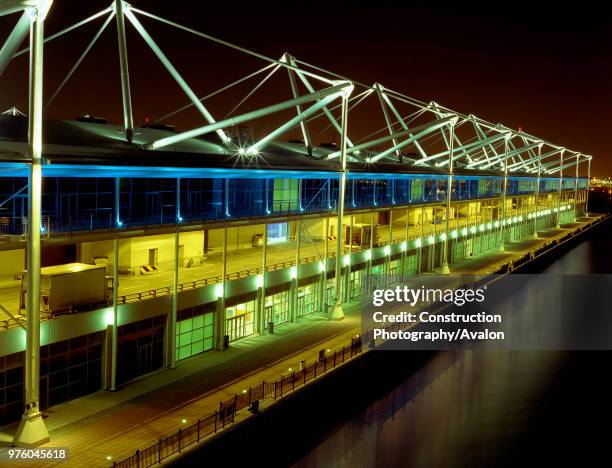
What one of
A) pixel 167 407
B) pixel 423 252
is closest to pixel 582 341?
pixel 423 252

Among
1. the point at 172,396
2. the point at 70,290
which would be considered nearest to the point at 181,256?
the point at 70,290

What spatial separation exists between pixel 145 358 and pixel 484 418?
10.9 m

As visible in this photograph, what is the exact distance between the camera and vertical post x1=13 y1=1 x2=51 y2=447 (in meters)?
14.0

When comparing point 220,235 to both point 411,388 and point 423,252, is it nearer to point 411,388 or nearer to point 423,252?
point 411,388

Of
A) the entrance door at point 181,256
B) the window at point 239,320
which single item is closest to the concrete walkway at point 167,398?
the window at point 239,320

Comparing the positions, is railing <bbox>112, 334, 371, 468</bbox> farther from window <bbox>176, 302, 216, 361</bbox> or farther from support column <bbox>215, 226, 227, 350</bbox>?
window <bbox>176, 302, 216, 361</bbox>

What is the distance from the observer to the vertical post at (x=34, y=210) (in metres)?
14.0

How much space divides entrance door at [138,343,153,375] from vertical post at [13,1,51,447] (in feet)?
17.9

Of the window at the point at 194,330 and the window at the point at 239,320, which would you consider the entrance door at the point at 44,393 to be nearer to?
the window at the point at 194,330

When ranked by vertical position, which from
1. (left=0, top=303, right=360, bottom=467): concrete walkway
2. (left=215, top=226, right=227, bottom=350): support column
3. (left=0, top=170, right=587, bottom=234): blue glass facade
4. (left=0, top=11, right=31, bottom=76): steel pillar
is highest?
(left=0, top=11, right=31, bottom=76): steel pillar

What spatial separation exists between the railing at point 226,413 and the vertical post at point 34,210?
2.30 m

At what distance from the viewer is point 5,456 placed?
1424cm

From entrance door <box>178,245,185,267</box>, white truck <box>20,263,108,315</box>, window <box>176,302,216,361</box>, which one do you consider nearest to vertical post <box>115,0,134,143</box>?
entrance door <box>178,245,185,267</box>

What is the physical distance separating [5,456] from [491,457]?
505 inches
